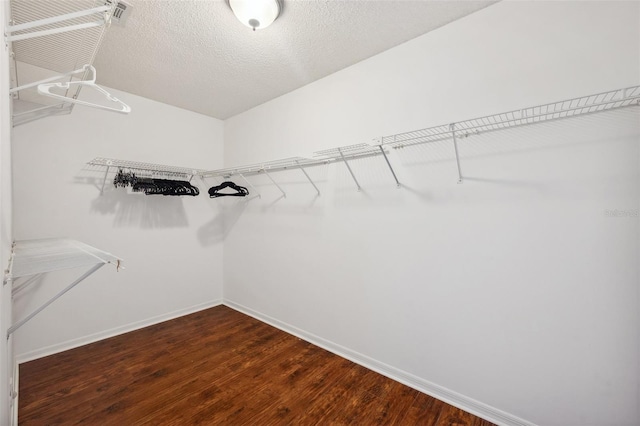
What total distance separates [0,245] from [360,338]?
90.2 inches

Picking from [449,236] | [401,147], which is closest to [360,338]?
[449,236]

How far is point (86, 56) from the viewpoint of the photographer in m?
1.67

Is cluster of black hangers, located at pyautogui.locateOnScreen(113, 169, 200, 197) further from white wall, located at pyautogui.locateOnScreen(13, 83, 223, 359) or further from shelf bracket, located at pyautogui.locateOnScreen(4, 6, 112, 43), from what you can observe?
shelf bracket, located at pyautogui.locateOnScreen(4, 6, 112, 43)

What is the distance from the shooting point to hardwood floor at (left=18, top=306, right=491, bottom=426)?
1.75m

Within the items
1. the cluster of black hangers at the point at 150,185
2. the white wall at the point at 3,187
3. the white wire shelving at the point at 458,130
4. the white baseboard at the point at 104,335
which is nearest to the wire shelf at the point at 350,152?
the white wire shelving at the point at 458,130

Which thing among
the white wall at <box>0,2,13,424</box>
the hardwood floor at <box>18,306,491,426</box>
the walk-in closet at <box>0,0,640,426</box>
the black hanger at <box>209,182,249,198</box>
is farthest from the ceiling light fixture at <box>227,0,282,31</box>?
the hardwood floor at <box>18,306,491,426</box>

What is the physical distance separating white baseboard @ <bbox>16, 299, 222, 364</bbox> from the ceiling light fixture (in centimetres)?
320

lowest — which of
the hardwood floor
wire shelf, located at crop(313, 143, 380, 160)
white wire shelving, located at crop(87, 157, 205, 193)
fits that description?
the hardwood floor

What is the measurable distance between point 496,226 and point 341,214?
48.2 inches

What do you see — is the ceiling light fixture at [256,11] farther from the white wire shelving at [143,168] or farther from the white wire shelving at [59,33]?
the white wire shelving at [143,168]

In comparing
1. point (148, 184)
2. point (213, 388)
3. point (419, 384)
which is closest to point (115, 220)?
point (148, 184)

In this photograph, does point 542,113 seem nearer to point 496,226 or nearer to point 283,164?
point 496,226

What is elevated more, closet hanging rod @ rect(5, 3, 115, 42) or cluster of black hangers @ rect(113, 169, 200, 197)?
closet hanging rod @ rect(5, 3, 115, 42)

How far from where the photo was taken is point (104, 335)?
279cm
